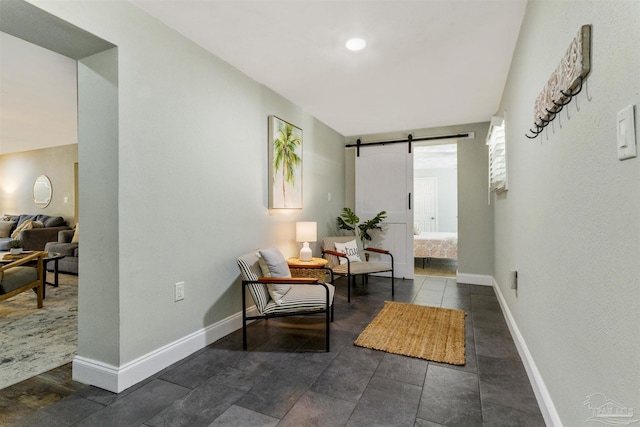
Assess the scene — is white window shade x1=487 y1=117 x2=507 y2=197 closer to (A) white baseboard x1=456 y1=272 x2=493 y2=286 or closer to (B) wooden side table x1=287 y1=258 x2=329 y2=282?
(A) white baseboard x1=456 y1=272 x2=493 y2=286

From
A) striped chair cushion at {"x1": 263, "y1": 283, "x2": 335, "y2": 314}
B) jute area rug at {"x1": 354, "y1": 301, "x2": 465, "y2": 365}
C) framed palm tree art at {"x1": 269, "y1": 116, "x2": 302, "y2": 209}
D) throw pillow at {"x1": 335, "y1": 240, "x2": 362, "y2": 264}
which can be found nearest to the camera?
jute area rug at {"x1": 354, "y1": 301, "x2": 465, "y2": 365}

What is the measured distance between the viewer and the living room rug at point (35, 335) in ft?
7.20

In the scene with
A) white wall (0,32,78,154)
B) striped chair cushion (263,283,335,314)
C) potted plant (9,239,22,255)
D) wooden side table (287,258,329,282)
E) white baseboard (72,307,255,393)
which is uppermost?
white wall (0,32,78,154)

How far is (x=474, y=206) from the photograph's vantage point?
15.2 ft

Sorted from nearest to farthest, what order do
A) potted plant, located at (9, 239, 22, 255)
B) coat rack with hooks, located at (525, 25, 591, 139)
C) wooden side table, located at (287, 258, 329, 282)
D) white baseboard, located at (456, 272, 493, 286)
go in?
1. coat rack with hooks, located at (525, 25, 591, 139)
2. wooden side table, located at (287, 258, 329, 282)
3. potted plant, located at (9, 239, 22, 255)
4. white baseboard, located at (456, 272, 493, 286)

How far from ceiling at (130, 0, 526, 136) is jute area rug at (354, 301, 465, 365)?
243 cm

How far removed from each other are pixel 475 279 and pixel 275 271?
3.36 m

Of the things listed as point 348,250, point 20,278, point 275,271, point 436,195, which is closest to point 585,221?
point 275,271

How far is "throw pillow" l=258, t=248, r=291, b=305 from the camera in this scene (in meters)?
2.59

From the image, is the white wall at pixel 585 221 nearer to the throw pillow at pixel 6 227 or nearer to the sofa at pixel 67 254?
the sofa at pixel 67 254

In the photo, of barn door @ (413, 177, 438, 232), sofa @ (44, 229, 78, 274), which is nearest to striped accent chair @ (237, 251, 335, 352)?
sofa @ (44, 229, 78, 274)

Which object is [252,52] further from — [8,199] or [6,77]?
[8,199]

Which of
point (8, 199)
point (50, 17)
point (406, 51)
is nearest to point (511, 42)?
point (406, 51)

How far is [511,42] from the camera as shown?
8.09 feet
